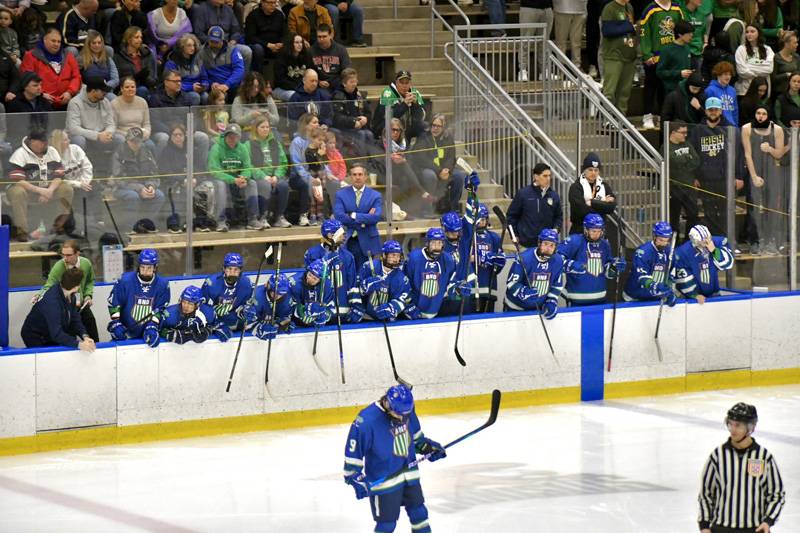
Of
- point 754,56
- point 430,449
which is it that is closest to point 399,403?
point 430,449

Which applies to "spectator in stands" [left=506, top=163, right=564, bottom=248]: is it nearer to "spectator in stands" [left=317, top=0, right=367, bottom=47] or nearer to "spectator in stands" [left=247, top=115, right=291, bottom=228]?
"spectator in stands" [left=247, top=115, right=291, bottom=228]

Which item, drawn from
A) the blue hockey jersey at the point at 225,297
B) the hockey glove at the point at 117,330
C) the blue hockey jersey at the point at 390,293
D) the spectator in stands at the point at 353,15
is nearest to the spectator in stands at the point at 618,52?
the spectator in stands at the point at 353,15

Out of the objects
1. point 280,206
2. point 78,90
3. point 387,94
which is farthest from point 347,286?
point 78,90

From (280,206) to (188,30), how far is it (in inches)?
96.3

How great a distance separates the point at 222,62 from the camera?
44.8 ft

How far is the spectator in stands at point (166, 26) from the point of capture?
13.9 meters

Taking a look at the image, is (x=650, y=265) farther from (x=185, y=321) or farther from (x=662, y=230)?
(x=185, y=321)

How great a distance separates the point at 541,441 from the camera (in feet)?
36.9

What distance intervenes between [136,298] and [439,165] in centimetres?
289

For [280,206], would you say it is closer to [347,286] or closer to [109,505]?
[347,286]

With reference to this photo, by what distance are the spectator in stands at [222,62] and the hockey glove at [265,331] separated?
2.88 metres

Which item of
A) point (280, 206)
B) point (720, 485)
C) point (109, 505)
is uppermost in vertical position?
point (280, 206)

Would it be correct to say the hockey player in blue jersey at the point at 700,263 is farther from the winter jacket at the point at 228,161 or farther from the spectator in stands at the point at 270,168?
the winter jacket at the point at 228,161

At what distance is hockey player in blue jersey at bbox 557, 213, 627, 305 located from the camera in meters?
12.7
